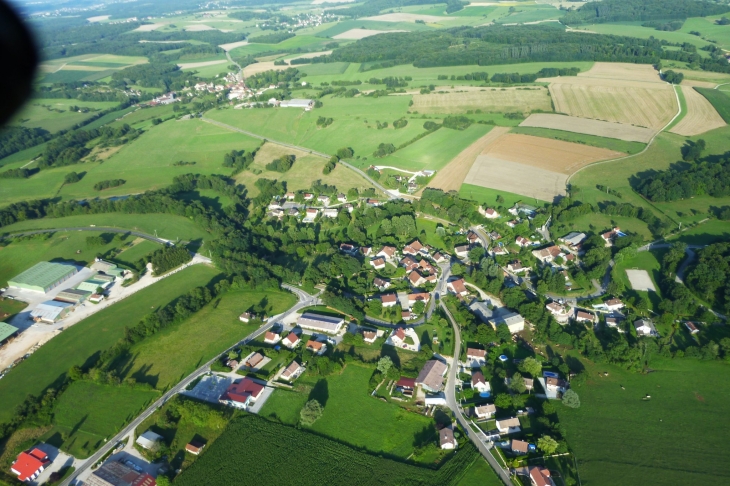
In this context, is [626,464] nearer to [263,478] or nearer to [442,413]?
[442,413]

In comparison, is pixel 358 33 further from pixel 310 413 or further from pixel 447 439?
pixel 447 439

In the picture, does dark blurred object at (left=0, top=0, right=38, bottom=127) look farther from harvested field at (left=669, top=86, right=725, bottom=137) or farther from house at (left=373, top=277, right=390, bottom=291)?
harvested field at (left=669, top=86, right=725, bottom=137)

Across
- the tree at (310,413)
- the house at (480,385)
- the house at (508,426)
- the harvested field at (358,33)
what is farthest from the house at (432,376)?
the harvested field at (358,33)

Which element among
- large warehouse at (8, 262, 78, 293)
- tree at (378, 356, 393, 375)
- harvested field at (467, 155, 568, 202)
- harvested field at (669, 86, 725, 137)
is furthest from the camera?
harvested field at (669, 86, 725, 137)

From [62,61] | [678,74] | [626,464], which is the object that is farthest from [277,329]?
[62,61]

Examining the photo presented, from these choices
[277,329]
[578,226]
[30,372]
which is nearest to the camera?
[30,372]

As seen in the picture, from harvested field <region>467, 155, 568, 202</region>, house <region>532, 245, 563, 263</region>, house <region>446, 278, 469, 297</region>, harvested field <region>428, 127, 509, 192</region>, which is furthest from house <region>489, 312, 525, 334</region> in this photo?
harvested field <region>428, 127, 509, 192</region>

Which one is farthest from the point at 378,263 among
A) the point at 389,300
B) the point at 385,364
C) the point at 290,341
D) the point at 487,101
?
the point at 487,101

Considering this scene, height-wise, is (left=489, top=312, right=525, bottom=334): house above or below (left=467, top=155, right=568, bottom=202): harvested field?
below
